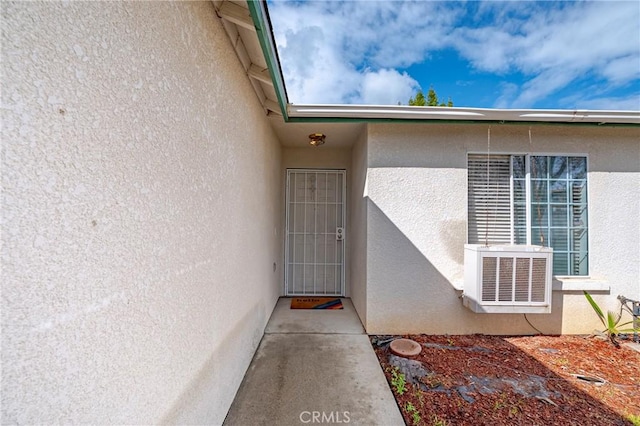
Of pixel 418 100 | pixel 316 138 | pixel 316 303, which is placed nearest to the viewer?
pixel 316 138

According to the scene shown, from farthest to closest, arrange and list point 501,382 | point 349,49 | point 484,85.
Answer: point 484,85
point 349,49
point 501,382

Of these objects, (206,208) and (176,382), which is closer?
(176,382)

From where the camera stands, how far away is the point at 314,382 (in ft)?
9.34

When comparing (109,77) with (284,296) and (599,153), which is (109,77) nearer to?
(284,296)

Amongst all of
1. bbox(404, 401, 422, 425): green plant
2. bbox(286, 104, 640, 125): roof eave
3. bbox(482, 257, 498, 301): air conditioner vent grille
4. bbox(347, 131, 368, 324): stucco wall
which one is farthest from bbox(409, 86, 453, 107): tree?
bbox(404, 401, 422, 425): green plant

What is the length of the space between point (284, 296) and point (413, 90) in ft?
41.9

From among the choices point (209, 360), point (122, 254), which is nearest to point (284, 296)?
point (209, 360)

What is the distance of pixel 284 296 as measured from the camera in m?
5.95

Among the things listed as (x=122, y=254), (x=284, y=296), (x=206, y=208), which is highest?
(x=206, y=208)

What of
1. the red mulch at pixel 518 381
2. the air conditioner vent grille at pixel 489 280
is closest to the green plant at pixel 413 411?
the red mulch at pixel 518 381

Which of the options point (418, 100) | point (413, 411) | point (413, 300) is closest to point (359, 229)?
point (413, 300)

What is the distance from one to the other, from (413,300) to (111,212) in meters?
4.13

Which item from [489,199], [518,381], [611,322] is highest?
[489,199]

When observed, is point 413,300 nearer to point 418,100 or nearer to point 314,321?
point 314,321
